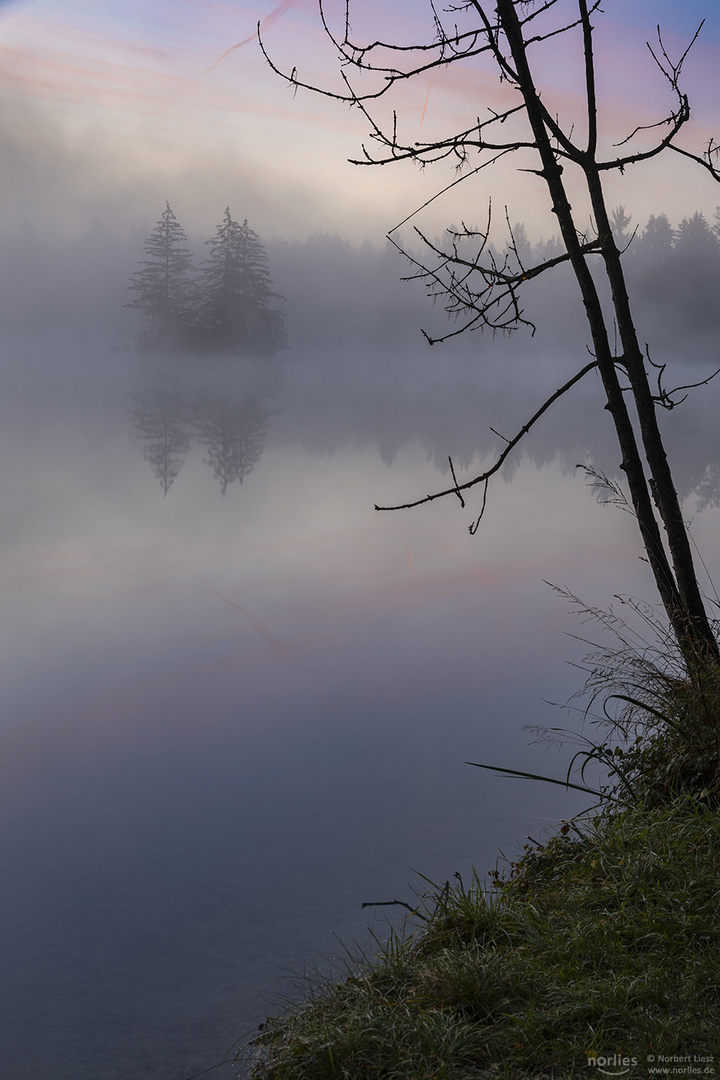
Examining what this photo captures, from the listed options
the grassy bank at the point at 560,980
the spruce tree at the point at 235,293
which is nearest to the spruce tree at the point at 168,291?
the spruce tree at the point at 235,293

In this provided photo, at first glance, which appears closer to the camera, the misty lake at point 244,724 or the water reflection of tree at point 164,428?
the misty lake at point 244,724

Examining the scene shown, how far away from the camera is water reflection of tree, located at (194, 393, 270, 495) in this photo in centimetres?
2120

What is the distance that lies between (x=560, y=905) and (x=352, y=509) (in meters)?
12.7

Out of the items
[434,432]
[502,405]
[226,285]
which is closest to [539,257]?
[226,285]

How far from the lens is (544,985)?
296cm

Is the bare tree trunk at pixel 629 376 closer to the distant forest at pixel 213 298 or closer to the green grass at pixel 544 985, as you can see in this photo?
the green grass at pixel 544 985

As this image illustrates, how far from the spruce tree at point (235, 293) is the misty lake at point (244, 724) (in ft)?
173

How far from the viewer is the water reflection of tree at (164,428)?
2119 cm

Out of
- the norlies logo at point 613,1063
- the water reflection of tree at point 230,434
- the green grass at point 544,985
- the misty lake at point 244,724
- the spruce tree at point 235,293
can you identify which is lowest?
the norlies logo at point 613,1063

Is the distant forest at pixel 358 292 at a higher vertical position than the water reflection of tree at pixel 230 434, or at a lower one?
higher

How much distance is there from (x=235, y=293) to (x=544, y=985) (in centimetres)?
7026

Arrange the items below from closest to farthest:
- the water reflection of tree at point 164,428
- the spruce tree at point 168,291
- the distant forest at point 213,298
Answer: the water reflection of tree at point 164,428 → the distant forest at point 213,298 → the spruce tree at point 168,291

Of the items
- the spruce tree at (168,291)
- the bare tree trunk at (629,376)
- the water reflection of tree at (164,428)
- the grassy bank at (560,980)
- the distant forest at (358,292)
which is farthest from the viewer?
the distant forest at (358,292)

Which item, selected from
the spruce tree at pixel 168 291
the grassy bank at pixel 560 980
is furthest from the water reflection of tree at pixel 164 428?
the spruce tree at pixel 168 291
